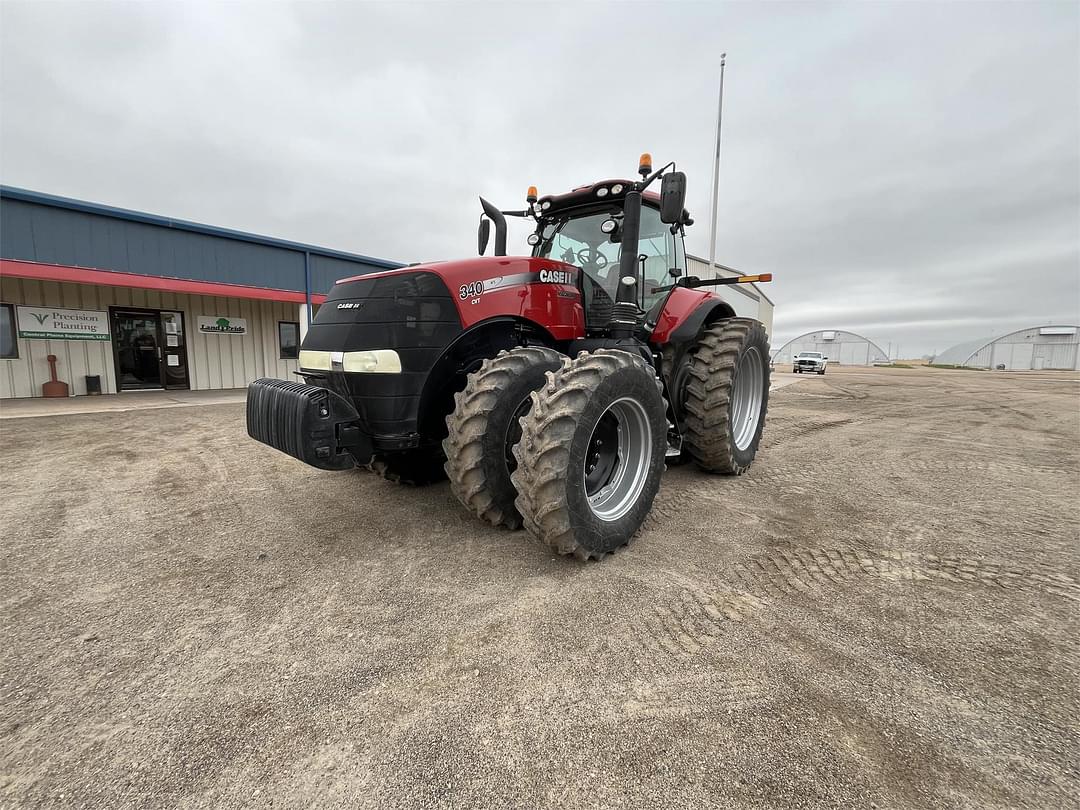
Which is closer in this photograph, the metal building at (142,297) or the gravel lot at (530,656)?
the gravel lot at (530,656)

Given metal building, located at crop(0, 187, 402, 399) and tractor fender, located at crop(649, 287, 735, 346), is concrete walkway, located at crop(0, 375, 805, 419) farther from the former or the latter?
tractor fender, located at crop(649, 287, 735, 346)

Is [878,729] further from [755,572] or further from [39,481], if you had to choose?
[39,481]

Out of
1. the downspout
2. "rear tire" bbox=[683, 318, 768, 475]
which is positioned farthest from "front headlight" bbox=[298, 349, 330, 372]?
the downspout

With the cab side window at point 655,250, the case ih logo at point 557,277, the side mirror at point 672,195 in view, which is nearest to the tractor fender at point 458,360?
the case ih logo at point 557,277

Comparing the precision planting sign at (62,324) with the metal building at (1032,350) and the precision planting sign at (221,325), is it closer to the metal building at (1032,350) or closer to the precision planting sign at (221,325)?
the precision planting sign at (221,325)

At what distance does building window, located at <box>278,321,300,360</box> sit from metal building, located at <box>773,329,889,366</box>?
3073 inches

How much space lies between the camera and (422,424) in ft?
9.40

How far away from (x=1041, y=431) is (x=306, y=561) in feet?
32.0

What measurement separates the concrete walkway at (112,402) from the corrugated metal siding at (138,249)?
255 centimetres

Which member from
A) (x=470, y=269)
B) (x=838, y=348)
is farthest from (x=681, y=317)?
(x=838, y=348)

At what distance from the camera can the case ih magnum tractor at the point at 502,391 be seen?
95.0 inches

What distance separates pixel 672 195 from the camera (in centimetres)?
285

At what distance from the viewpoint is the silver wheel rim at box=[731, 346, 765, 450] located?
15.4ft

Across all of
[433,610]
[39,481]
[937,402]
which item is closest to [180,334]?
[39,481]
